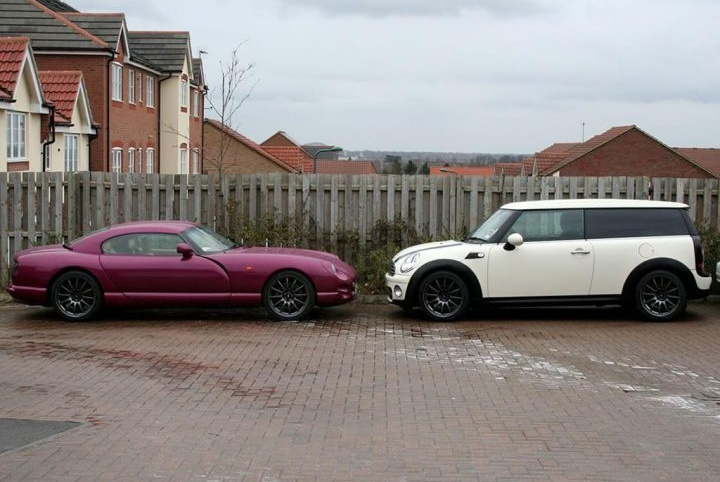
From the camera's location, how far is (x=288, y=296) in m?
12.8

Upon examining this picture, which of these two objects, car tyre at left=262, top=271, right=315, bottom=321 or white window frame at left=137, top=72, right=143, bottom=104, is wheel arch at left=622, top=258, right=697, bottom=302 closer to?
car tyre at left=262, top=271, right=315, bottom=321

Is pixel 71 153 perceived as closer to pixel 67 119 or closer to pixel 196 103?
pixel 67 119

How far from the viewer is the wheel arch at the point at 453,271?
12.8 m

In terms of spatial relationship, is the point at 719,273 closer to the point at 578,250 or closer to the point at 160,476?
the point at 578,250

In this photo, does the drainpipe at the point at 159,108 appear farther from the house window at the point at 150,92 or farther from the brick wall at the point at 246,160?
the brick wall at the point at 246,160

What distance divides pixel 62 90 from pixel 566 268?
22643 millimetres

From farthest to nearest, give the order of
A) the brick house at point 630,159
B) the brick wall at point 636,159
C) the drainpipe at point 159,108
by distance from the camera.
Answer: the brick wall at point 636,159 < the brick house at point 630,159 < the drainpipe at point 159,108

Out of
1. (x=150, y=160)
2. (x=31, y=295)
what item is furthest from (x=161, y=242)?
(x=150, y=160)

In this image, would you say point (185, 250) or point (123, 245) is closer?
point (185, 250)

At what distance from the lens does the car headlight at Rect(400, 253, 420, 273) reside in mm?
12945

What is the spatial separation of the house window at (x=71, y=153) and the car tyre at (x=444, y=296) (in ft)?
68.2

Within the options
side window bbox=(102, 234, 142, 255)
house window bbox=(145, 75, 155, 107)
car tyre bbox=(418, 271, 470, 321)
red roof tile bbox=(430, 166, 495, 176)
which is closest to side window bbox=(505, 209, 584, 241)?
car tyre bbox=(418, 271, 470, 321)

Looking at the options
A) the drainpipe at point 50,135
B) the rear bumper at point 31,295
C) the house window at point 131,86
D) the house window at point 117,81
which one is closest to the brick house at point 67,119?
the drainpipe at point 50,135

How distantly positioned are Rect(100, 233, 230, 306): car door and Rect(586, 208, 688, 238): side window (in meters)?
5.07
